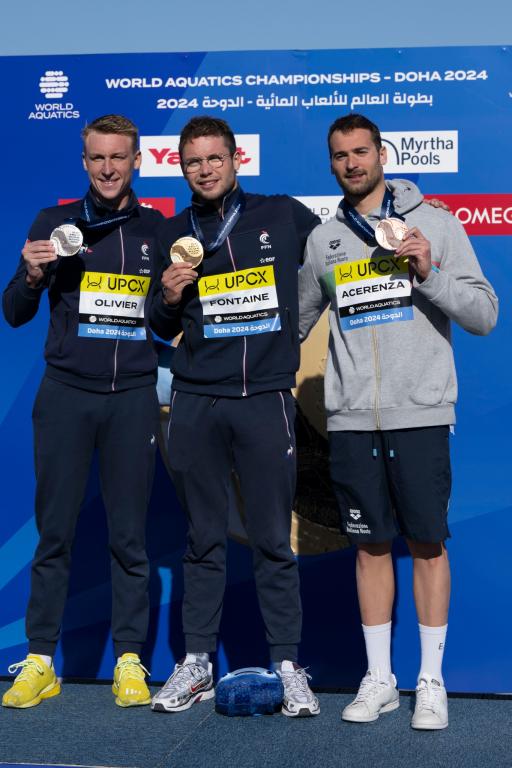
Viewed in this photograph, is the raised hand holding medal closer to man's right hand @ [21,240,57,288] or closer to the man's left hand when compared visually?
man's right hand @ [21,240,57,288]

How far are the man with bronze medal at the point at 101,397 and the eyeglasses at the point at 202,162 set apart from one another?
27cm

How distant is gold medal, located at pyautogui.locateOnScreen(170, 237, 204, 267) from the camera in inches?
134

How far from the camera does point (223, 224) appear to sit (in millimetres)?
3561

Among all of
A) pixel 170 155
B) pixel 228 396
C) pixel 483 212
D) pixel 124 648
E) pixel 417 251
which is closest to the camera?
pixel 417 251

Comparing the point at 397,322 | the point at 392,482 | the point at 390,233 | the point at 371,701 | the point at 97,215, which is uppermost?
the point at 97,215

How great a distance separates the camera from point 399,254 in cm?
322

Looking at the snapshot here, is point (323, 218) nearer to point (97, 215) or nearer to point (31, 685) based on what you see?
point (97, 215)

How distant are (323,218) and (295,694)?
172cm

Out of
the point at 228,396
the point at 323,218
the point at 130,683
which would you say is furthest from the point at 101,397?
the point at 323,218

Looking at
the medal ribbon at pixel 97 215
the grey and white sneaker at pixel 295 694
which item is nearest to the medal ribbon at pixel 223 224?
the medal ribbon at pixel 97 215

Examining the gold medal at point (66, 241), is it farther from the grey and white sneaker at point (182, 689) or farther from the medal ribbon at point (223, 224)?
the grey and white sneaker at point (182, 689)

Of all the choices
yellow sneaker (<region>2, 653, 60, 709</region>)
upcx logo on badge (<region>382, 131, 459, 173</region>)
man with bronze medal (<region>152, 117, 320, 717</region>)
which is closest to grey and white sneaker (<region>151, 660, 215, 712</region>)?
man with bronze medal (<region>152, 117, 320, 717</region>)

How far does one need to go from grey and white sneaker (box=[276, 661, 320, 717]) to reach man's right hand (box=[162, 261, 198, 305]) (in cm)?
125

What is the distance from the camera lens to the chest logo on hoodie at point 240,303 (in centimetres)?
352
